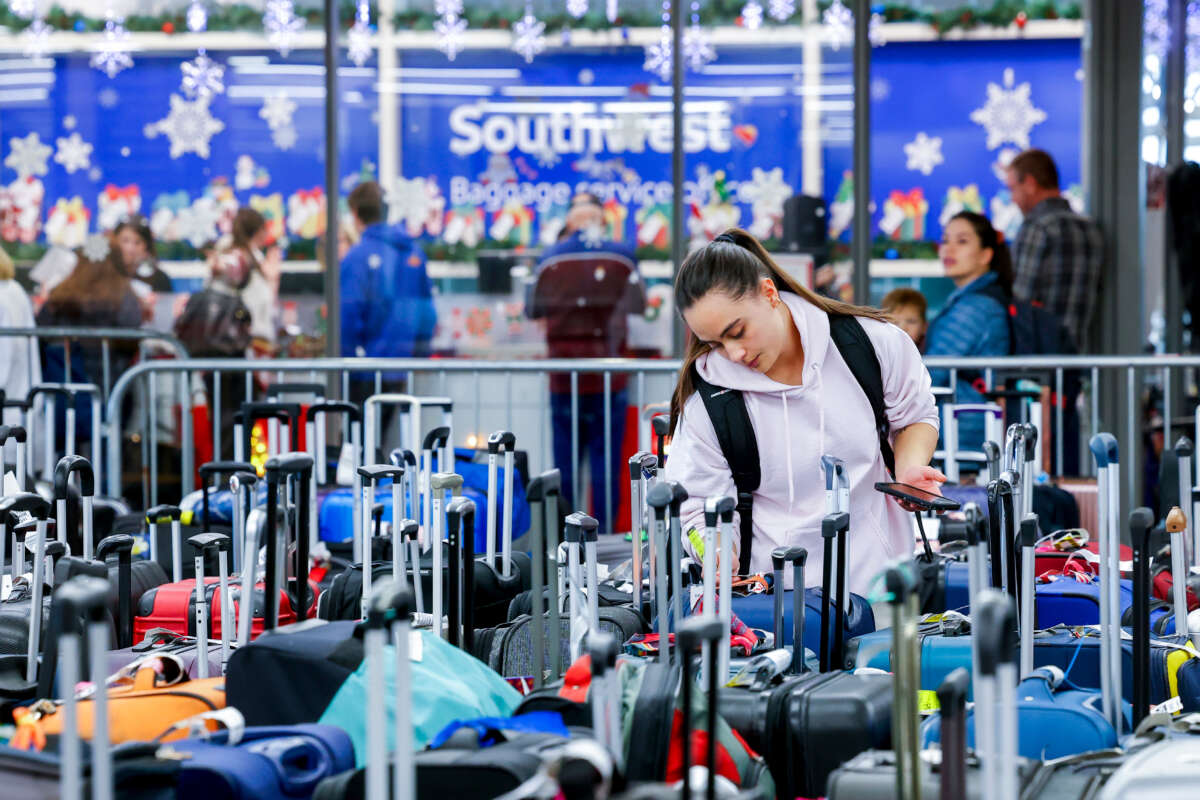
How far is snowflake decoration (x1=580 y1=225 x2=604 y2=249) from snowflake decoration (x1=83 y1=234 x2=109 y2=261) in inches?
113

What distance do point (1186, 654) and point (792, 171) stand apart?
19.4 ft

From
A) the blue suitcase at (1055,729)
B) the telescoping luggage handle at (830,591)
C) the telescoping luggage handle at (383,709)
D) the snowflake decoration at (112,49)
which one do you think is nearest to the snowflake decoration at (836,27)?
the snowflake decoration at (112,49)

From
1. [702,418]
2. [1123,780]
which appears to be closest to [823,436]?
[702,418]

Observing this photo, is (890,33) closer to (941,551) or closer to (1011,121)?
(1011,121)

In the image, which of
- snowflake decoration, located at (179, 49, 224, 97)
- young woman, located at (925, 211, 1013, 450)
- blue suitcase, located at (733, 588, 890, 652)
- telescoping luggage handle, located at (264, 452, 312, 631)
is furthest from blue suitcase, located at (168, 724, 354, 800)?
snowflake decoration, located at (179, 49, 224, 97)

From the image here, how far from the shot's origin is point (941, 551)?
4.73m

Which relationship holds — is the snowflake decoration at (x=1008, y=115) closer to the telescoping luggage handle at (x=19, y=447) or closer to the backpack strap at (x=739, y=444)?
the backpack strap at (x=739, y=444)

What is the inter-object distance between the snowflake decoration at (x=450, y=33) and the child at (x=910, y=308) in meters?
2.95

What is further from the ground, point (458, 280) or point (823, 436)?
point (458, 280)

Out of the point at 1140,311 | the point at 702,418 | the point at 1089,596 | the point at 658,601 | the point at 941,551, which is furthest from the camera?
the point at 1140,311

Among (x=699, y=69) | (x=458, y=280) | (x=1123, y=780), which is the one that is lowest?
(x=1123, y=780)

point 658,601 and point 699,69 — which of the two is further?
point 699,69

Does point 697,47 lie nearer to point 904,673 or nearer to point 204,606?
point 204,606

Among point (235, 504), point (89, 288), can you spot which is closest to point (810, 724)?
point (235, 504)
